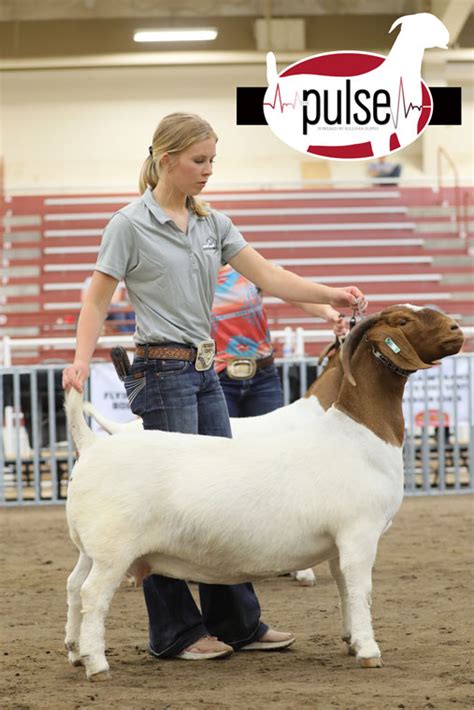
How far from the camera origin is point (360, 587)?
4.10 metres

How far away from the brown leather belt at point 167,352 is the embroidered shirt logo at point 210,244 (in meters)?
0.40

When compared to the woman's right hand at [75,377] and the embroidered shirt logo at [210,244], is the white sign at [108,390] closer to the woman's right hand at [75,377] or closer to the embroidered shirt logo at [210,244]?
the embroidered shirt logo at [210,244]

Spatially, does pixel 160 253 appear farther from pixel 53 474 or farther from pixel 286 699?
pixel 53 474

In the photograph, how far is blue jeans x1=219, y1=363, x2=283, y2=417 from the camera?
255 inches

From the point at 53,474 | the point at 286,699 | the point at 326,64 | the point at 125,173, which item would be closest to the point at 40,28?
the point at 125,173

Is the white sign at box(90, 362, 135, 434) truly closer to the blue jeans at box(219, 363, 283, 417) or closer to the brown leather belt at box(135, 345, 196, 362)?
the blue jeans at box(219, 363, 283, 417)

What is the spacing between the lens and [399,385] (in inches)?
170

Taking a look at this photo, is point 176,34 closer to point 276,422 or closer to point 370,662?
point 276,422

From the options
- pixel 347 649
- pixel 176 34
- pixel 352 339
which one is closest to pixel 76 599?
pixel 347 649

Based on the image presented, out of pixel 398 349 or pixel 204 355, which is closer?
pixel 398 349

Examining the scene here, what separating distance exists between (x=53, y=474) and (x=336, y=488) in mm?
6995

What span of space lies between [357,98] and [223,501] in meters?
14.0

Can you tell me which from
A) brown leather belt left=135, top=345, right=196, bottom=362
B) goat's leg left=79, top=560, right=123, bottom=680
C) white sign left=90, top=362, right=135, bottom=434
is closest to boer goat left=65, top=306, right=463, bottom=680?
goat's leg left=79, top=560, right=123, bottom=680

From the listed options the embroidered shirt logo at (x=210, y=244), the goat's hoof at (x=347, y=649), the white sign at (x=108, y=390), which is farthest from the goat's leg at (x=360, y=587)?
the white sign at (x=108, y=390)
